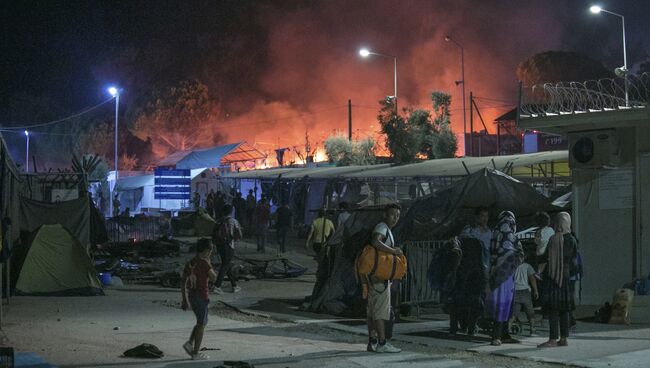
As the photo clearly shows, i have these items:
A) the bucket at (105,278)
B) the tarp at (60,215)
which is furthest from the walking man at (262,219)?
the tarp at (60,215)

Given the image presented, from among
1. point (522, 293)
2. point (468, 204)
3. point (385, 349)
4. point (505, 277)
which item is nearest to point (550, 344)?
point (505, 277)

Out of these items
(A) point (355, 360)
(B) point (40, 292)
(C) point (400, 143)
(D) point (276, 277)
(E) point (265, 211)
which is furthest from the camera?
(C) point (400, 143)

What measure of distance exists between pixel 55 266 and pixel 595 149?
34.1 feet

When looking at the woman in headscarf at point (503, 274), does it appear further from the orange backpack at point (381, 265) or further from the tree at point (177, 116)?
the tree at point (177, 116)

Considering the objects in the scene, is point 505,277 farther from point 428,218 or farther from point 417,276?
point 428,218

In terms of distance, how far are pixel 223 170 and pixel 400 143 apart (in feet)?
47.0

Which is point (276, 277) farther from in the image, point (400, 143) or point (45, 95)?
point (45, 95)

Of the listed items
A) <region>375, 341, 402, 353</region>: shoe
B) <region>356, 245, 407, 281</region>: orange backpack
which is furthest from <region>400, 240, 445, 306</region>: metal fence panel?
<region>356, 245, 407, 281</region>: orange backpack

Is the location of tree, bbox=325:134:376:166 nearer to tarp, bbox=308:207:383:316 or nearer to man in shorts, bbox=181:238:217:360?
tarp, bbox=308:207:383:316

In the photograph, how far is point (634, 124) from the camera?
43.1ft

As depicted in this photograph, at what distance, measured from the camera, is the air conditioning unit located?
13.2 meters

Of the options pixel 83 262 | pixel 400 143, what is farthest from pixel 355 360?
pixel 400 143

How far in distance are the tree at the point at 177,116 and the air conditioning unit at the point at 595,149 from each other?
72.8m

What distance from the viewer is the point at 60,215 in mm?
17125
